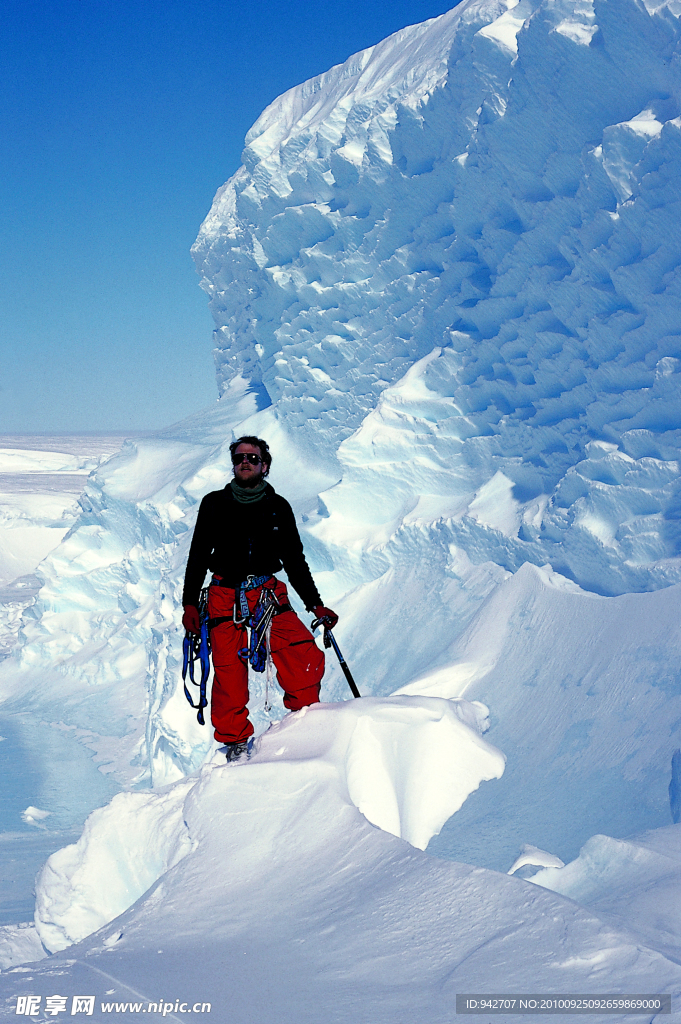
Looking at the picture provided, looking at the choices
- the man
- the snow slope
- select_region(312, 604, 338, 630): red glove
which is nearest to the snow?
the snow slope

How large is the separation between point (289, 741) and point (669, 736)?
2688mm

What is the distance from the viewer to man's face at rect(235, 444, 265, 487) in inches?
142

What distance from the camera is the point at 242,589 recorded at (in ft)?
12.4

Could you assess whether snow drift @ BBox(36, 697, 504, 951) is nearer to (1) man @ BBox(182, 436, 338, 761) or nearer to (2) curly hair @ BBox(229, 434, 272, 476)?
(1) man @ BBox(182, 436, 338, 761)

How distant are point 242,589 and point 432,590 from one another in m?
5.48

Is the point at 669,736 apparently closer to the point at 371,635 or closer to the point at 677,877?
the point at 677,877

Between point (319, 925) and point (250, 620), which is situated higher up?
point (250, 620)

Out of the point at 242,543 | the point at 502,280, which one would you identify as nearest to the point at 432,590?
the point at 502,280

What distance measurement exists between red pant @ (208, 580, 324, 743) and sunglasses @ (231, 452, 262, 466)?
627 mm

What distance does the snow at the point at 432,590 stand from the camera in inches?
89.7

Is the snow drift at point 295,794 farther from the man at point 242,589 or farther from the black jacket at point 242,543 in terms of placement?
the black jacket at point 242,543

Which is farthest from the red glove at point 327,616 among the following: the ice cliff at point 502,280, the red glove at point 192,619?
the ice cliff at point 502,280

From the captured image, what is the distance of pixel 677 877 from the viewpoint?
249cm

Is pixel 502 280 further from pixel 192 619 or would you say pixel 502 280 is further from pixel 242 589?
pixel 192 619
